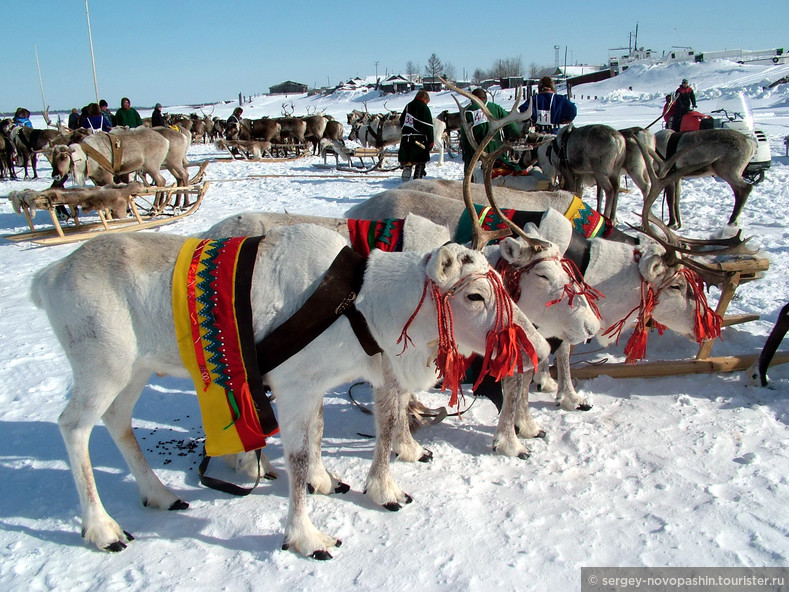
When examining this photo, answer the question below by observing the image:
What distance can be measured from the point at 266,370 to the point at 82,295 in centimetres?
87

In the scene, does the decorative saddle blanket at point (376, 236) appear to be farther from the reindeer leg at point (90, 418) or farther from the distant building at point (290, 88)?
the distant building at point (290, 88)

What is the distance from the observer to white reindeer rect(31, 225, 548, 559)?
8.25 ft

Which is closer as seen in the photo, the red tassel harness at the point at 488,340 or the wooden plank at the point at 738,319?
the red tassel harness at the point at 488,340

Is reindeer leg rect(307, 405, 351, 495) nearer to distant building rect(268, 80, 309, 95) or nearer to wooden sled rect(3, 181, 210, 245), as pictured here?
wooden sled rect(3, 181, 210, 245)

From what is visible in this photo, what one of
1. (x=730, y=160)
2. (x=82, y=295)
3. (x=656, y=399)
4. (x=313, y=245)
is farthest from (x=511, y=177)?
(x=82, y=295)

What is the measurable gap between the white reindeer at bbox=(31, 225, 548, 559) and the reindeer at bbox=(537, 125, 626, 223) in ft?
21.5

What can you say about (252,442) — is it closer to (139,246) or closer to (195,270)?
(195,270)

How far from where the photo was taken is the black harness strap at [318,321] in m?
2.48

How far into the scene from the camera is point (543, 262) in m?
3.24

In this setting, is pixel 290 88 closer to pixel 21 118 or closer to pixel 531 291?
pixel 21 118

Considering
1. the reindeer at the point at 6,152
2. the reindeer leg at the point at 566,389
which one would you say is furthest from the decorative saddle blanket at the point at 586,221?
the reindeer at the point at 6,152

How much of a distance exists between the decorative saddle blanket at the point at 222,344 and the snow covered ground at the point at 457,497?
23.0 inches

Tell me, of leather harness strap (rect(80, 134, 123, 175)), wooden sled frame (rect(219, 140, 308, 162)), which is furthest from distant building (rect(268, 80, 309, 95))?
leather harness strap (rect(80, 134, 123, 175))

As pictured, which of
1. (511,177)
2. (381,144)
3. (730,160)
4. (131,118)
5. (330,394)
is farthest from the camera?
(381,144)
